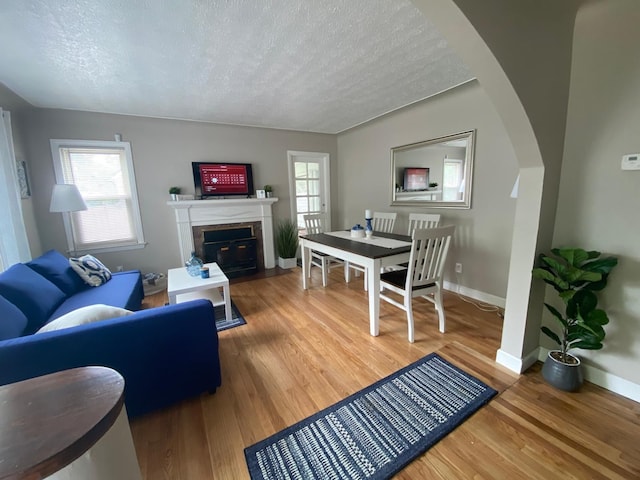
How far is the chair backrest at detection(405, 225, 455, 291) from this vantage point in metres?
2.10

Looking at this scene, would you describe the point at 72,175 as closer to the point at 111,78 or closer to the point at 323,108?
the point at 111,78

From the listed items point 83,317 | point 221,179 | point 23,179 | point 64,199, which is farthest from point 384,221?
point 23,179

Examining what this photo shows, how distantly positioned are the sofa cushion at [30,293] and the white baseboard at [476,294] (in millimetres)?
3920

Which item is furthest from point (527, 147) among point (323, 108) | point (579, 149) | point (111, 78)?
point (111, 78)

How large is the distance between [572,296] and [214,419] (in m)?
2.23

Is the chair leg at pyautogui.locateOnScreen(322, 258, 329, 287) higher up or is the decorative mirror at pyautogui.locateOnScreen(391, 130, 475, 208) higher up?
the decorative mirror at pyautogui.locateOnScreen(391, 130, 475, 208)

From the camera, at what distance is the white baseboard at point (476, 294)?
2820mm

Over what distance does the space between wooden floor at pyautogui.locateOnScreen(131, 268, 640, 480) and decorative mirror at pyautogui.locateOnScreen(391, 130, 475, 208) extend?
4.72 feet

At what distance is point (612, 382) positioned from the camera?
164cm

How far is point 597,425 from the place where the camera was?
1429 mm

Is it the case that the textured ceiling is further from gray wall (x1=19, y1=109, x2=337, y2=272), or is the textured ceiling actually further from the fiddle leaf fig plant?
the fiddle leaf fig plant

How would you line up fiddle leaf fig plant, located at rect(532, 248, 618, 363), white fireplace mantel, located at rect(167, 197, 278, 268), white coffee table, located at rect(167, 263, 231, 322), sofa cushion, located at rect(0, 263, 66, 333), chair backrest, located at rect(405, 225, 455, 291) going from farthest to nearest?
white fireplace mantel, located at rect(167, 197, 278, 268), white coffee table, located at rect(167, 263, 231, 322), chair backrest, located at rect(405, 225, 455, 291), sofa cushion, located at rect(0, 263, 66, 333), fiddle leaf fig plant, located at rect(532, 248, 618, 363)

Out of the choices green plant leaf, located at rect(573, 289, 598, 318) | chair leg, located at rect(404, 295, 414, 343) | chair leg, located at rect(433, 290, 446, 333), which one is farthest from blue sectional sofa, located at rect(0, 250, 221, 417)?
green plant leaf, located at rect(573, 289, 598, 318)

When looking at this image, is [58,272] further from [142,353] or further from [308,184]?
[308,184]
